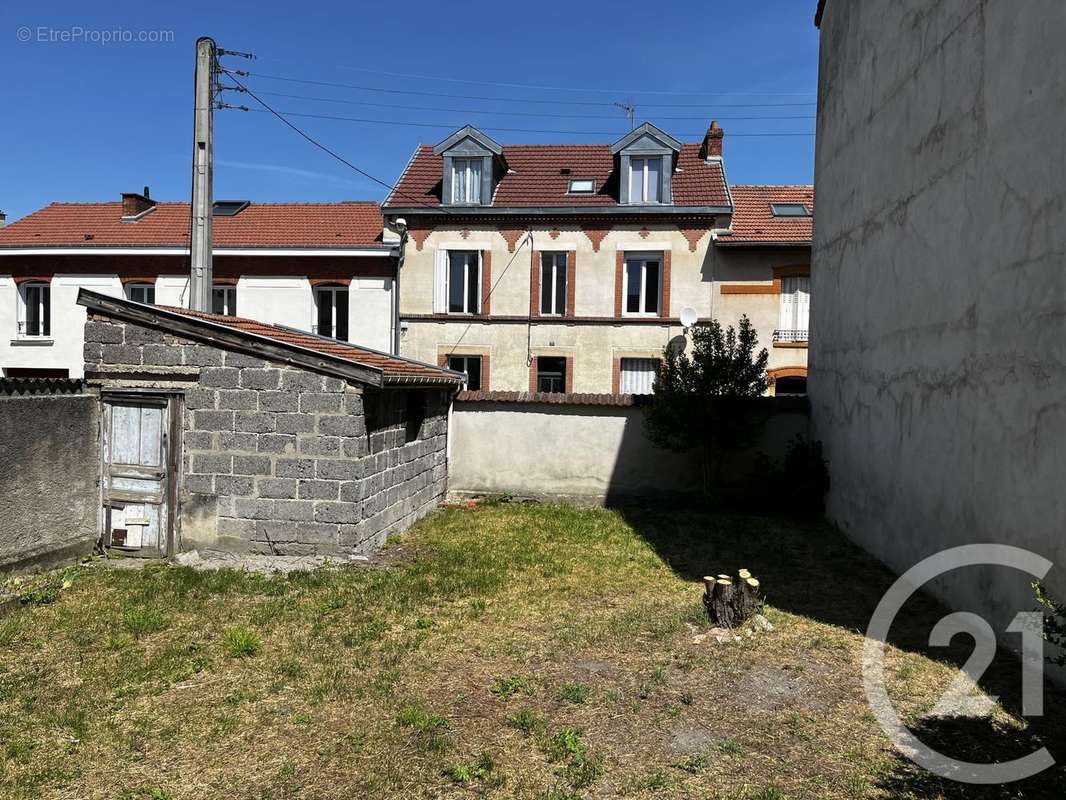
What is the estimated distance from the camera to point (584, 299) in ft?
61.2

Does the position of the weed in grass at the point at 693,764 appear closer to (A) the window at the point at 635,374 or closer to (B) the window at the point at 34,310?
(A) the window at the point at 635,374

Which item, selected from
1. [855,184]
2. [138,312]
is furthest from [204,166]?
[855,184]

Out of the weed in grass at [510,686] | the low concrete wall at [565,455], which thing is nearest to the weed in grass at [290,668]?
the weed in grass at [510,686]

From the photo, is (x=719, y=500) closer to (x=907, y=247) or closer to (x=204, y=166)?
(x=907, y=247)

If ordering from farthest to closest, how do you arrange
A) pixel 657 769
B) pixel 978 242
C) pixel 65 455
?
pixel 65 455
pixel 978 242
pixel 657 769

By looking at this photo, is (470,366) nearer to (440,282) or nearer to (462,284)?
(462,284)

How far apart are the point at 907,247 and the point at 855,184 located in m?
2.21

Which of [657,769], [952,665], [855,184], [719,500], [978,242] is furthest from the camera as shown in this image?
[719,500]

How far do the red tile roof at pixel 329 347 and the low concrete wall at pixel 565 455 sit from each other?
7.63 feet

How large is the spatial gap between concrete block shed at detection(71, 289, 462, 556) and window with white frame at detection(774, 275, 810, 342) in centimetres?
1279

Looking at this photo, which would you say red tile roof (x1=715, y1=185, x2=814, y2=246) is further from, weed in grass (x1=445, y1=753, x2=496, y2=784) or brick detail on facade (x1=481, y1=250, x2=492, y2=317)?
weed in grass (x1=445, y1=753, x2=496, y2=784)

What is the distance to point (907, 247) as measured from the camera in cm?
795

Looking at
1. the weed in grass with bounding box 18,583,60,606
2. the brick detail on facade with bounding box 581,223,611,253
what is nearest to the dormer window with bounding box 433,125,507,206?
the brick detail on facade with bounding box 581,223,611,253

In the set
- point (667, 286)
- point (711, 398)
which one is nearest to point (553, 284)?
point (667, 286)
